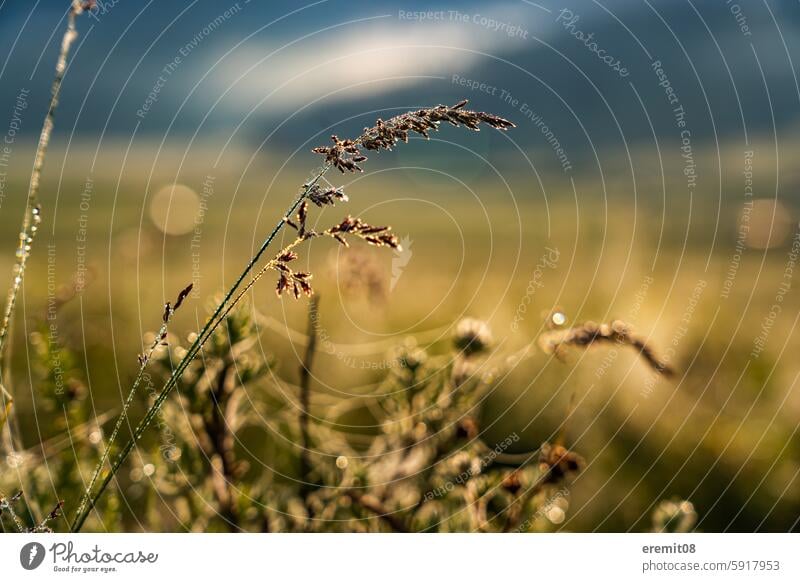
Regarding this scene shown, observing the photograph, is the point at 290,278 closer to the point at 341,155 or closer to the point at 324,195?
the point at 324,195

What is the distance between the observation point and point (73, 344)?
1.97 meters

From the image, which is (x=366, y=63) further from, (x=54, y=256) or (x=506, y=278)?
(x=54, y=256)

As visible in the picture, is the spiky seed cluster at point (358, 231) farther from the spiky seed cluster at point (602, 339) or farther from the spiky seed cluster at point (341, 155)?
the spiky seed cluster at point (602, 339)

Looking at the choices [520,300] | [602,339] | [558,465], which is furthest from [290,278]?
[520,300]

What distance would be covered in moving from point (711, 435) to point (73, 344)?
6.62ft

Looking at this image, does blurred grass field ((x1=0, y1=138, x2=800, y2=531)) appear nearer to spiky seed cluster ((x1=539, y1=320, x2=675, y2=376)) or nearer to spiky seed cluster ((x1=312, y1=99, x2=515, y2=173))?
spiky seed cluster ((x1=539, y1=320, x2=675, y2=376))

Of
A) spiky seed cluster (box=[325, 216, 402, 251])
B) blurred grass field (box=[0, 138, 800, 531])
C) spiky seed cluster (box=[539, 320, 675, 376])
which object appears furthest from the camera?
blurred grass field (box=[0, 138, 800, 531])
